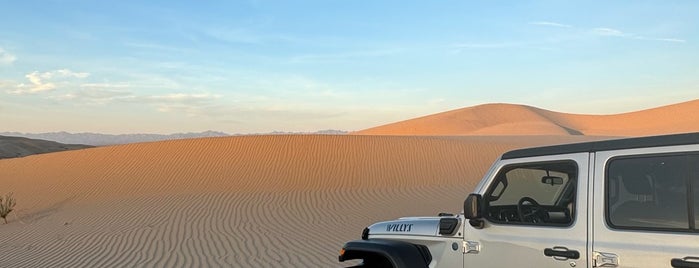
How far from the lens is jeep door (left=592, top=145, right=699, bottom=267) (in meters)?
3.06

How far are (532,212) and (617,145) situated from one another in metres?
0.86

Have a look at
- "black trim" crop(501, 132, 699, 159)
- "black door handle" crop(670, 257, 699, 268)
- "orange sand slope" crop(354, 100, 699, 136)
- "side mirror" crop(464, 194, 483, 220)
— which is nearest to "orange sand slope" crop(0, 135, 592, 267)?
"side mirror" crop(464, 194, 483, 220)

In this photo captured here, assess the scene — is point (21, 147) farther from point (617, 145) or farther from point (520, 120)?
point (520, 120)

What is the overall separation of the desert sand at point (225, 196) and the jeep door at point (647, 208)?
277 inches

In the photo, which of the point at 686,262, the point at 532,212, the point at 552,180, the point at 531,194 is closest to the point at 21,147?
the point at 531,194

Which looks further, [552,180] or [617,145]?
[552,180]

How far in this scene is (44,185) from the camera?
27.7 metres

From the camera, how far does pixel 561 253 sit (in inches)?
137

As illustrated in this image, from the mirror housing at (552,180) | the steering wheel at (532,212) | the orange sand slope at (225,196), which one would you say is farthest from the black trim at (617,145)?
the orange sand slope at (225,196)

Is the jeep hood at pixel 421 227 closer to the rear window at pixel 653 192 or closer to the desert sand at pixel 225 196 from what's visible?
the rear window at pixel 653 192

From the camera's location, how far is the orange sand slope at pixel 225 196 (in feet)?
40.1

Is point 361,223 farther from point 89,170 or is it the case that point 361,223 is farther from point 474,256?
point 89,170

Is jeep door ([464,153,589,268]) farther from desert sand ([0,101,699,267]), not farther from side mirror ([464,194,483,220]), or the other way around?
desert sand ([0,101,699,267])

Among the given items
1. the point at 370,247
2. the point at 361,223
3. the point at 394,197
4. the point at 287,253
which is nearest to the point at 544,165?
the point at 370,247
